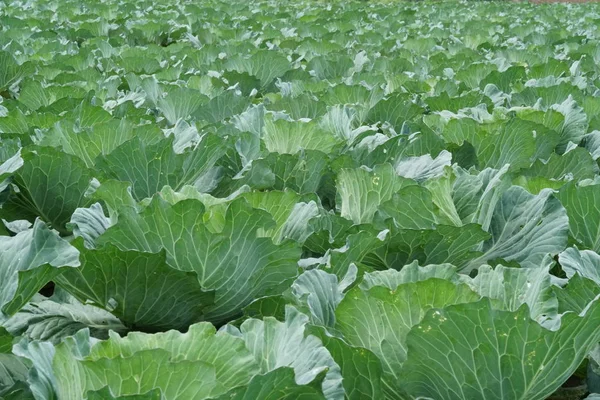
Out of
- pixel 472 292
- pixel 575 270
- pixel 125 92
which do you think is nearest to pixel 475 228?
pixel 575 270

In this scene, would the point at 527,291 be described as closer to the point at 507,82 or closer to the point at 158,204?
the point at 158,204

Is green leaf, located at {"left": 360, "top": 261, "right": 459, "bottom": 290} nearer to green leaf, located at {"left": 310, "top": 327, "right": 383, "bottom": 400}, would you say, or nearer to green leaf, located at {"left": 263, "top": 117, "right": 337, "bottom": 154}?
green leaf, located at {"left": 310, "top": 327, "right": 383, "bottom": 400}

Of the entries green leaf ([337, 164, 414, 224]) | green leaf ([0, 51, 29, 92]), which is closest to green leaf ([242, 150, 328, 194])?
green leaf ([337, 164, 414, 224])

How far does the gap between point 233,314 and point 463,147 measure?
1137 millimetres

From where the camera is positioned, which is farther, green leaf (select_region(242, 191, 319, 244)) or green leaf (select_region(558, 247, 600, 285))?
green leaf (select_region(242, 191, 319, 244))

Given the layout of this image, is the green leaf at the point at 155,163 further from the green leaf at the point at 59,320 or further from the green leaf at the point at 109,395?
the green leaf at the point at 109,395

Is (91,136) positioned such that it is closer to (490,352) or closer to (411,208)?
(411,208)

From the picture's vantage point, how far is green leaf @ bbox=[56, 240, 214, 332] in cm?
137

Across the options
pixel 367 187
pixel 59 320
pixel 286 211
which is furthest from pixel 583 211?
pixel 59 320

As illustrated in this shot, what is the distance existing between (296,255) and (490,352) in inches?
17.7

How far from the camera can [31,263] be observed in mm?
1326

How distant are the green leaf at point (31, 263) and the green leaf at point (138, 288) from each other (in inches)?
2.2

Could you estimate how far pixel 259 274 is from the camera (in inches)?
57.3

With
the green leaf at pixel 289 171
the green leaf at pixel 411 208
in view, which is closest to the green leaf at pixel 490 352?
the green leaf at pixel 411 208
